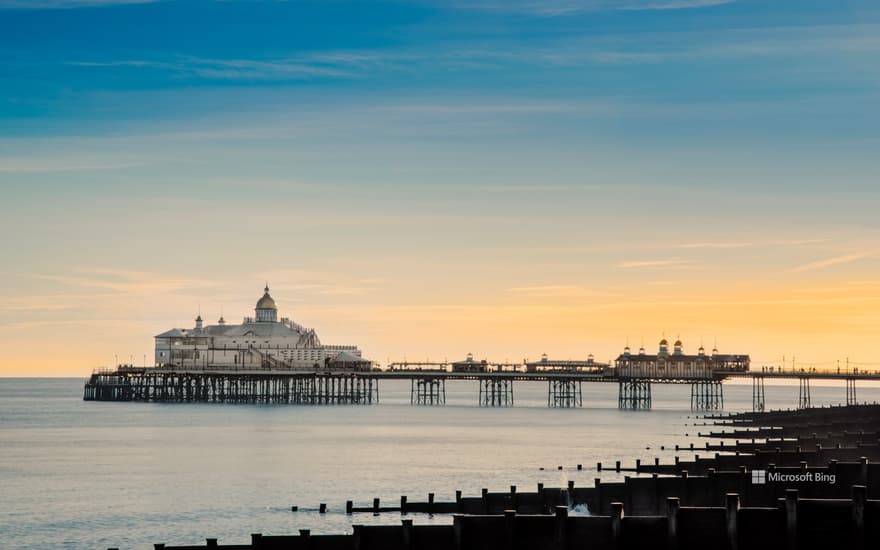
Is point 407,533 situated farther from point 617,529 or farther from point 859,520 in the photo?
point 859,520

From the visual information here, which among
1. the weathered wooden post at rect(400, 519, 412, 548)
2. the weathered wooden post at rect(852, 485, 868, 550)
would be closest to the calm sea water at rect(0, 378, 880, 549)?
the weathered wooden post at rect(400, 519, 412, 548)

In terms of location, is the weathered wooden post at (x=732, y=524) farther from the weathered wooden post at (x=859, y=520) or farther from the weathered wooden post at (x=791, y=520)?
the weathered wooden post at (x=859, y=520)

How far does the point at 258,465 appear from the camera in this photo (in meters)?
86.9

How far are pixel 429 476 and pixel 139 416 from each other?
8607cm

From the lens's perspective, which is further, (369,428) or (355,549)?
(369,428)

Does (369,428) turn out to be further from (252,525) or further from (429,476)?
(252,525)

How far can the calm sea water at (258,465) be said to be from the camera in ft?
189

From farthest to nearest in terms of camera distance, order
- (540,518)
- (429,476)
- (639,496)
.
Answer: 1. (429,476)
2. (639,496)
3. (540,518)

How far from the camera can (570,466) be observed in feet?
269

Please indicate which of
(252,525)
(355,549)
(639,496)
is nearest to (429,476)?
(252,525)

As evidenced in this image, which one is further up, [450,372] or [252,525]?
[450,372]

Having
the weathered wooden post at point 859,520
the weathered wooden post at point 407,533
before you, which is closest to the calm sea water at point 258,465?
the weathered wooden post at point 407,533

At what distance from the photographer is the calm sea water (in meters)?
57.6

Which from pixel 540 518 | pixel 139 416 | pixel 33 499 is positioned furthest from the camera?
pixel 139 416
